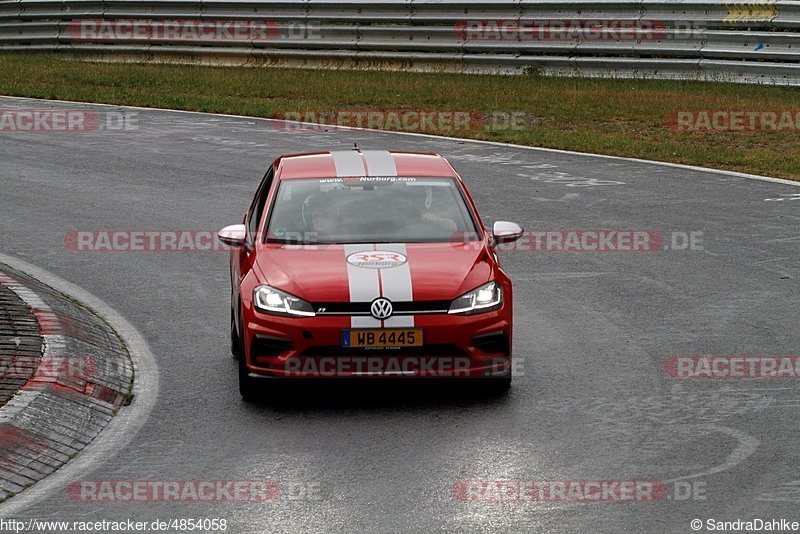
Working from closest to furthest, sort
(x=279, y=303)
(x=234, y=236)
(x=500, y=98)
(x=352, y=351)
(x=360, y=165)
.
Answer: (x=352, y=351) → (x=279, y=303) → (x=234, y=236) → (x=360, y=165) → (x=500, y=98)

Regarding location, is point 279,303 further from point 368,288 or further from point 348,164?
point 348,164

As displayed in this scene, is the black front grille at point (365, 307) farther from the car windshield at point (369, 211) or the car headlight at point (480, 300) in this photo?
the car windshield at point (369, 211)

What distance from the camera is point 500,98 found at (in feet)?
77.7

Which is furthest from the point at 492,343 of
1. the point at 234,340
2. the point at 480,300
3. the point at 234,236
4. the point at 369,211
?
the point at 234,340

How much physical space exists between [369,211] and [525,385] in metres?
1.63

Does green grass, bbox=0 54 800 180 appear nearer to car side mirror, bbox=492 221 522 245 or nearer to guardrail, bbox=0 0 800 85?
guardrail, bbox=0 0 800 85

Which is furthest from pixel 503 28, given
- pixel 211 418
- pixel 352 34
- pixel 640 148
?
pixel 211 418

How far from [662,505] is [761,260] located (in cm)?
635

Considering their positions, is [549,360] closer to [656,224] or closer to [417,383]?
[417,383]

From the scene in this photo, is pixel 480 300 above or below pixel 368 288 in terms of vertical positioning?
below

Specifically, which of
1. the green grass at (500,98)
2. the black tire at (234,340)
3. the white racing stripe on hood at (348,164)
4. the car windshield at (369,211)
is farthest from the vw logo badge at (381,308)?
the green grass at (500,98)

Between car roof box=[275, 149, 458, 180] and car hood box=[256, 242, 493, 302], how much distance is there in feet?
3.00

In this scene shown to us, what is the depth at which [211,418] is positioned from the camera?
342 inches

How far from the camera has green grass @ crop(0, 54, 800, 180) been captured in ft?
65.2
